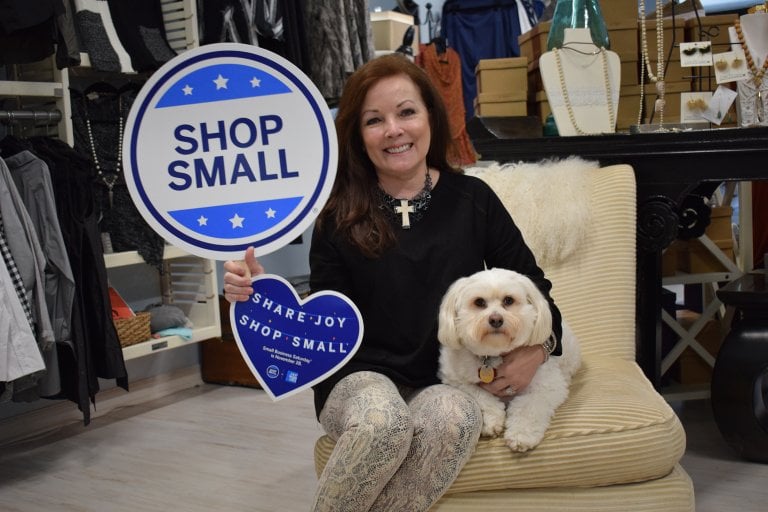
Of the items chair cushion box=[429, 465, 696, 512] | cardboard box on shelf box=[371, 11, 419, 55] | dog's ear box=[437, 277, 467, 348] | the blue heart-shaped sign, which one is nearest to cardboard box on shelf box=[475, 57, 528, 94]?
dog's ear box=[437, 277, 467, 348]

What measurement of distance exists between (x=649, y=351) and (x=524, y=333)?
3.52 ft

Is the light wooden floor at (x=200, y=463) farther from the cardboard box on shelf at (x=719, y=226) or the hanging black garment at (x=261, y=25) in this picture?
the hanging black garment at (x=261, y=25)

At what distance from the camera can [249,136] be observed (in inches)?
62.8

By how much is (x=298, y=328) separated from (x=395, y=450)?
1.01 feet

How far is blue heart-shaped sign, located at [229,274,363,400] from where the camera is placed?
5.38 ft

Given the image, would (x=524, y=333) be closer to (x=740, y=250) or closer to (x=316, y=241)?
(x=316, y=241)

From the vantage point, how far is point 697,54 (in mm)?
2523

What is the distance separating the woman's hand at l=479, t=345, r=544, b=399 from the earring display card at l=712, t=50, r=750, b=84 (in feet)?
4.18

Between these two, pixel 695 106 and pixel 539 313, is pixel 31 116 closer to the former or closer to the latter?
pixel 539 313

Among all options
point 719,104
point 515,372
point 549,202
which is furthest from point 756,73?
point 515,372

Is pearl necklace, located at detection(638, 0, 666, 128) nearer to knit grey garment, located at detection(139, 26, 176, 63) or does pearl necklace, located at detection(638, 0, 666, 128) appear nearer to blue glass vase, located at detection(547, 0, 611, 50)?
blue glass vase, located at detection(547, 0, 611, 50)

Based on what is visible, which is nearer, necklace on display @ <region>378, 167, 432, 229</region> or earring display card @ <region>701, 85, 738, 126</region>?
necklace on display @ <region>378, 167, 432, 229</region>

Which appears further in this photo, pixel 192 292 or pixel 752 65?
pixel 192 292

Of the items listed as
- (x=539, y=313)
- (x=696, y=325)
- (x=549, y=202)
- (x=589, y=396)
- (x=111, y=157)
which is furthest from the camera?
(x=111, y=157)
